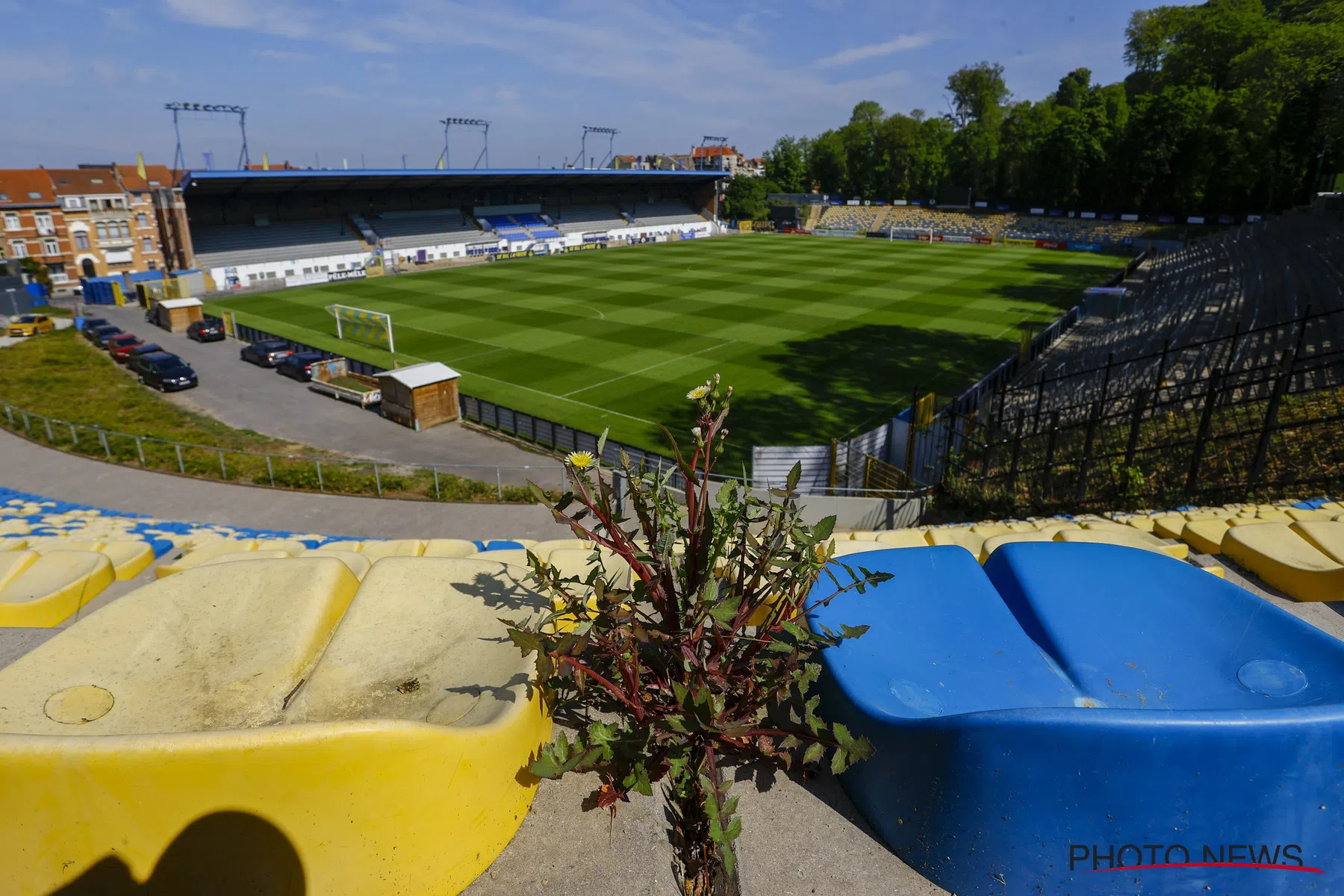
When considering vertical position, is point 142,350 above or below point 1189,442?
below

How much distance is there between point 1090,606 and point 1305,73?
6014 centimetres

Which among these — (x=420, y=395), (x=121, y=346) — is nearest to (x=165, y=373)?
(x=121, y=346)

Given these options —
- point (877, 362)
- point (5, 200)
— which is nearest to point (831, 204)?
point (877, 362)

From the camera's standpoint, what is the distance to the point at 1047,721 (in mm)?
3162

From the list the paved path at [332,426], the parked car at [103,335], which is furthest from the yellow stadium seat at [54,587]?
the parked car at [103,335]

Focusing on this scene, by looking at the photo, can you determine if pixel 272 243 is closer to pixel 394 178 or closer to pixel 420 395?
pixel 394 178

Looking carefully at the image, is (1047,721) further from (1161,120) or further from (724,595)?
(1161,120)

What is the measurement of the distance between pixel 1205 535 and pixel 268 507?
17797 millimetres

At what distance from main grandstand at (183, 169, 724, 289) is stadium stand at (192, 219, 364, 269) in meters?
0.10

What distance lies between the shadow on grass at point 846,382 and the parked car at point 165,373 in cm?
1841

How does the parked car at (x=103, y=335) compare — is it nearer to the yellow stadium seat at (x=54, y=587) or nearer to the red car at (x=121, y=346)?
the red car at (x=121, y=346)

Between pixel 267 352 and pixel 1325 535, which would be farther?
pixel 267 352

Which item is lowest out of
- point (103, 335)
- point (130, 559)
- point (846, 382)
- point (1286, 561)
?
point (846, 382)

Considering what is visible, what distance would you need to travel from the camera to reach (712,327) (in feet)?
125
